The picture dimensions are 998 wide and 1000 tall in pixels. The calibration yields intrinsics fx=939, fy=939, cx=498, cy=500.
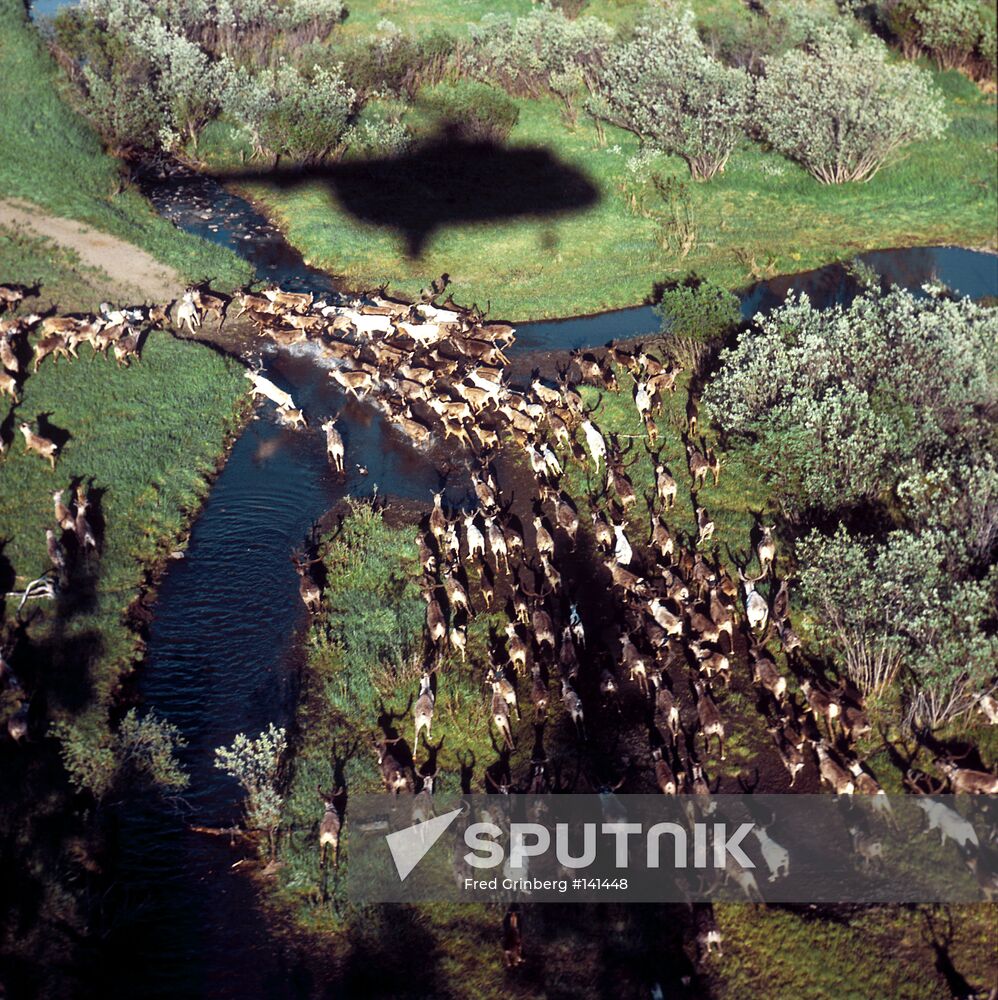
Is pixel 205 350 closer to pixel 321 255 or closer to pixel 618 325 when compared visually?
pixel 321 255

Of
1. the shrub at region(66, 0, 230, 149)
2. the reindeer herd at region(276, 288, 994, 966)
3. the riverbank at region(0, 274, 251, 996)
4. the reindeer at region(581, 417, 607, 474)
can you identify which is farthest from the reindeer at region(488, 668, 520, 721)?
the shrub at region(66, 0, 230, 149)

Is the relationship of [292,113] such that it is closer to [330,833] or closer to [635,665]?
[635,665]

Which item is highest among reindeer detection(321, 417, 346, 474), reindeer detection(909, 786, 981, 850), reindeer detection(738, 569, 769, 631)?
reindeer detection(321, 417, 346, 474)

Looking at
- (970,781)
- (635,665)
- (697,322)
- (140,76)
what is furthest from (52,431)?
(140,76)

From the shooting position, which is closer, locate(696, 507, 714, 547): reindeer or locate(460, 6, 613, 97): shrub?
locate(696, 507, 714, 547): reindeer

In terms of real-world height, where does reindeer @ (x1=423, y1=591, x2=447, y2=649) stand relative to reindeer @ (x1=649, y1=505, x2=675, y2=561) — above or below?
below

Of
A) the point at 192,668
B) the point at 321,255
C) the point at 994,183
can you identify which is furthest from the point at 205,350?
the point at 994,183

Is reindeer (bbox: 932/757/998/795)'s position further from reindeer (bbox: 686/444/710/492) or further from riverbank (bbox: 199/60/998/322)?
riverbank (bbox: 199/60/998/322)
